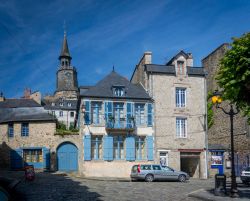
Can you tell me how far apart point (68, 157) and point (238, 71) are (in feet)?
68.4

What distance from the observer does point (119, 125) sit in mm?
28500

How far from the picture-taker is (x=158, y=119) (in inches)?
1167

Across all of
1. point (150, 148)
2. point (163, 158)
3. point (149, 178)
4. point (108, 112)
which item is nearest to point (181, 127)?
point (163, 158)

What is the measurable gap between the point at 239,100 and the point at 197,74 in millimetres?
17611

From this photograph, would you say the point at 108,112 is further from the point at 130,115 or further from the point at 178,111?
the point at 178,111

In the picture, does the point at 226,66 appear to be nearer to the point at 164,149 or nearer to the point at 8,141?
the point at 164,149

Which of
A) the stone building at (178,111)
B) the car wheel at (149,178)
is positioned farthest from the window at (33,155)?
the car wheel at (149,178)

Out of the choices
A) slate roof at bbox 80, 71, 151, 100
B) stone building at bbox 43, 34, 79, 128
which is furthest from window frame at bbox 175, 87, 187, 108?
stone building at bbox 43, 34, 79, 128

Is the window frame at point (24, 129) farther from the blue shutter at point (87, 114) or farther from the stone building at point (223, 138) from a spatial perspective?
the stone building at point (223, 138)

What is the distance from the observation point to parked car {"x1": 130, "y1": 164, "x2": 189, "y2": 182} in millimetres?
24844

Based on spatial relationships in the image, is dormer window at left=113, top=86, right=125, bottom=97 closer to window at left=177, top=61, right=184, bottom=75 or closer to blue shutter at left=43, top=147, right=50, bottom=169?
window at left=177, top=61, right=184, bottom=75

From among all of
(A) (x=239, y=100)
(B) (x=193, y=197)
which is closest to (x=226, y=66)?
(A) (x=239, y=100)

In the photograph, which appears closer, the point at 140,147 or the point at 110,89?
the point at 140,147

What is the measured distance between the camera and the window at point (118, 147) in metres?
28.6
